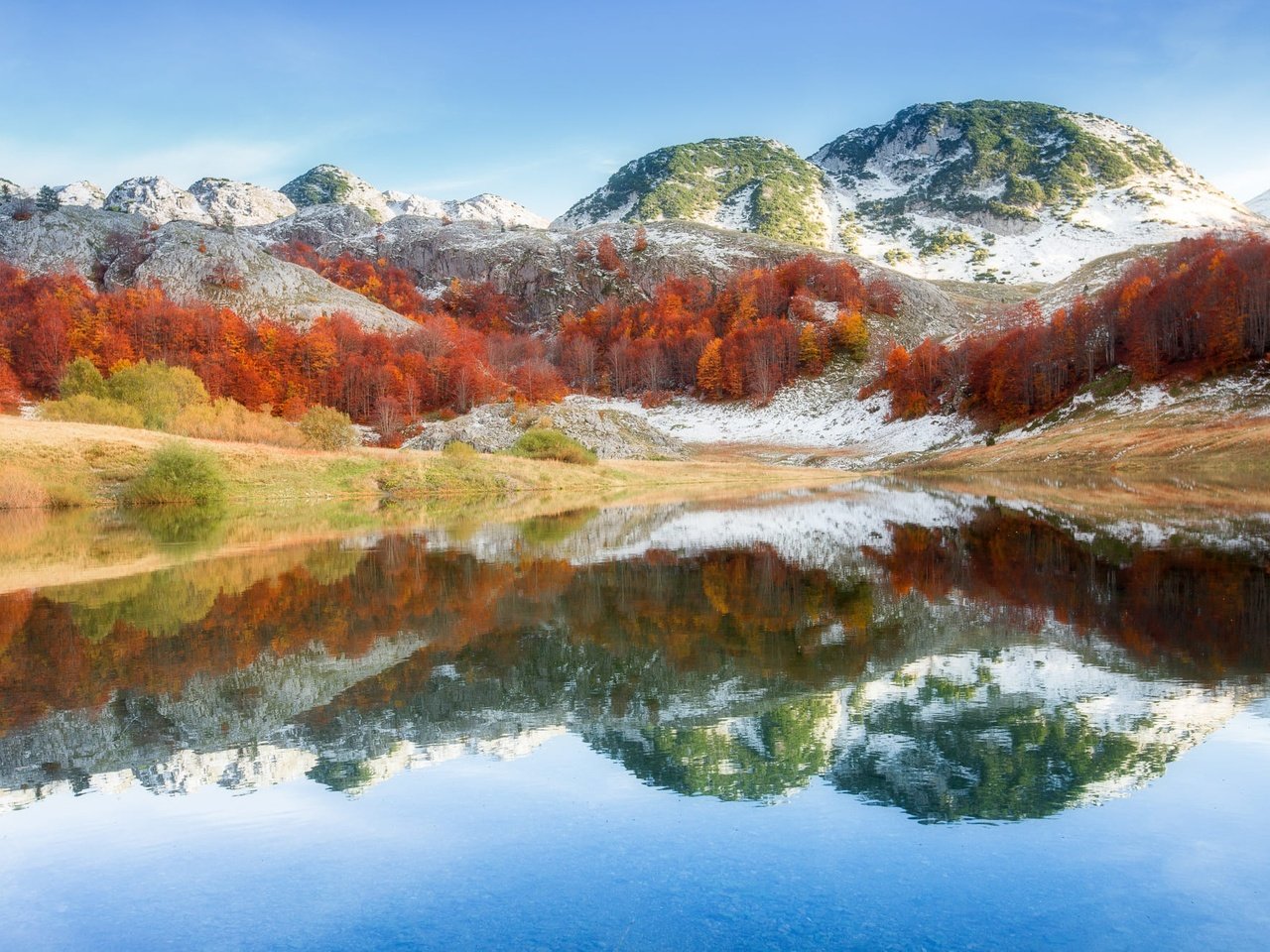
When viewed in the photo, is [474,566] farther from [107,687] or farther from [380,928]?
[380,928]

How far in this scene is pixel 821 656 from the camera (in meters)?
10.7

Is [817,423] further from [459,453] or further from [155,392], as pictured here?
[155,392]

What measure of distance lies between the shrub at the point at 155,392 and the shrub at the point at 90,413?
1.39 meters

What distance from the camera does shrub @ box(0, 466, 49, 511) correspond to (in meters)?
38.9

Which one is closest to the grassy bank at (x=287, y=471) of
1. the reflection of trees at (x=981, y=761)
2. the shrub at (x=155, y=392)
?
the shrub at (x=155, y=392)

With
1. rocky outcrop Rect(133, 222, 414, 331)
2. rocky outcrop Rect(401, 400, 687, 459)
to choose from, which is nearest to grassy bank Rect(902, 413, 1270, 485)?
rocky outcrop Rect(401, 400, 687, 459)

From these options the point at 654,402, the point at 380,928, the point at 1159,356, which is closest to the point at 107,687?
the point at 380,928

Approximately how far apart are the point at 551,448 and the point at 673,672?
167 feet

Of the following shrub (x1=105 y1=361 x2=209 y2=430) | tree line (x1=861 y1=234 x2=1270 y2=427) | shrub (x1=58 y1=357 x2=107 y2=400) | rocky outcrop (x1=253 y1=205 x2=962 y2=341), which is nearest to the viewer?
shrub (x1=105 y1=361 x2=209 y2=430)

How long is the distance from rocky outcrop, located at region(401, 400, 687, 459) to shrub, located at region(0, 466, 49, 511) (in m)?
26.4

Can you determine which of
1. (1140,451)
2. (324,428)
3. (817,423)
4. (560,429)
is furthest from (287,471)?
(817,423)

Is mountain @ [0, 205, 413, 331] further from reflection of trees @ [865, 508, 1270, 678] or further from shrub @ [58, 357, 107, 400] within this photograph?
reflection of trees @ [865, 508, 1270, 678]

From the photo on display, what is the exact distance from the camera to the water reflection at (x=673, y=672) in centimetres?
718

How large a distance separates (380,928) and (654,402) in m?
130
